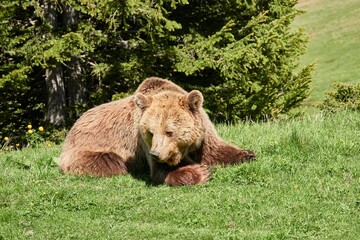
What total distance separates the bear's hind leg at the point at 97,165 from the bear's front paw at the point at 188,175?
104cm

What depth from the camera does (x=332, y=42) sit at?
135ft

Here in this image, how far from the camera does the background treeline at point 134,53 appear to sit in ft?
45.0

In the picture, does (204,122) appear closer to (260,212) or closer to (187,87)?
(260,212)

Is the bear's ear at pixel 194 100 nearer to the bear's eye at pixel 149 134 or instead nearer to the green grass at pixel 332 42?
the bear's eye at pixel 149 134

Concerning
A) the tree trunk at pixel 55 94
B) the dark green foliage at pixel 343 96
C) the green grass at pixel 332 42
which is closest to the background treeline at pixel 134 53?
the tree trunk at pixel 55 94

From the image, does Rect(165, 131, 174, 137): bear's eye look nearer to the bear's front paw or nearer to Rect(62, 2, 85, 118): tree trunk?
the bear's front paw

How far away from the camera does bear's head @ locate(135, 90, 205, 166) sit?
675cm

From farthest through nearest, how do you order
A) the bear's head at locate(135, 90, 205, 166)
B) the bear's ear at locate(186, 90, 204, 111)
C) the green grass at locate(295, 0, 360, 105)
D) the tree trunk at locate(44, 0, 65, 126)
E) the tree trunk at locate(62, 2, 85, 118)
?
the green grass at locate(295, 0, 360, 105), the tree trunk at locate(44, 0, 65, 126), the tree trunk at locate(62, 2, 85, 118), the bear's ear at locate(186, 90, 204, 111), the bear's head at locate(135, 90, 205, 166)

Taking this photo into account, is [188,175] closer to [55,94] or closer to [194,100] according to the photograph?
[194,100]

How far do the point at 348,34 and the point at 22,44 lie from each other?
1209 inches

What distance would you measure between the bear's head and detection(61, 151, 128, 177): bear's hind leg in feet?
2.65

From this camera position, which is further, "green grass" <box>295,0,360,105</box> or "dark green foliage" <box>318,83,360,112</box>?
"green grass" <box>295,0,360,105</box>

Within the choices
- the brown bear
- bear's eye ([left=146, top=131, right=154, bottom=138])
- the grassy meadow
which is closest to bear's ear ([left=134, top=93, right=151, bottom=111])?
the brown bear

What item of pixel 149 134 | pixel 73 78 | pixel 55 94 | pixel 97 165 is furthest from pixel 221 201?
pixel 73 78
